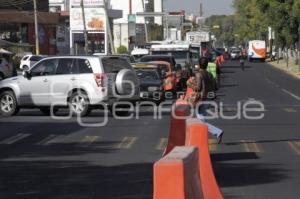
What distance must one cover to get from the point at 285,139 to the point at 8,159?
6165 millimetres

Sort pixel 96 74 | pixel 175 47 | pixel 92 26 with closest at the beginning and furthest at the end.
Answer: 1. pixel 96 74
2. pixel 175 47
3. pixel 92 26

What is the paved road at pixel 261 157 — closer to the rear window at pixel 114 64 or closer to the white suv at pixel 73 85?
the white suv at pixel 73 85

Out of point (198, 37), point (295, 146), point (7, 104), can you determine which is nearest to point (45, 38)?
point (198, 37)

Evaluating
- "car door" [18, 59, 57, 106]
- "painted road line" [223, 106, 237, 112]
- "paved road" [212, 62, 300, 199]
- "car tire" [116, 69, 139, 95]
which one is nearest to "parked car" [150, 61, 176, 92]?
"painted road line" [223, 106, 237, 112]

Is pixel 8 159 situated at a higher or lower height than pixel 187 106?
lower

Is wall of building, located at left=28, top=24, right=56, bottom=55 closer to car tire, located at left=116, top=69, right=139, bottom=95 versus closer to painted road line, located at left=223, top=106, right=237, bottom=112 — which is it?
painted road line, located at left=223, top=106, right=237, bottom=112

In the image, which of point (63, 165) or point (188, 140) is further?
point (63, 165)

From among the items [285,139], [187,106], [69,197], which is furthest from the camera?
[285,139]

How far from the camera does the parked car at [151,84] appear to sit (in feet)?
97.9

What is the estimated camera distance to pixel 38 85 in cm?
2247

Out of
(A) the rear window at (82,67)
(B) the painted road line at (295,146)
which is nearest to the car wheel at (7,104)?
(A) the rear window at (82,67)

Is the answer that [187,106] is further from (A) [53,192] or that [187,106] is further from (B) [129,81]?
(B) [129,81]

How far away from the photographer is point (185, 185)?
5383 millimetres

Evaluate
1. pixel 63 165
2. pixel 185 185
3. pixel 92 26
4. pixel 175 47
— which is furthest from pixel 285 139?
pixel 92 26
